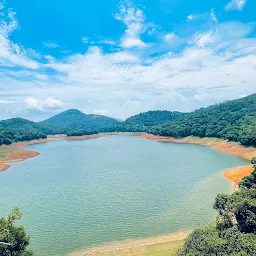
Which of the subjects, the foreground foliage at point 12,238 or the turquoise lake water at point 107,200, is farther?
the turquoise lake water at point 107,200

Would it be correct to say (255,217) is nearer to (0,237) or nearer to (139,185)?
(0,237)

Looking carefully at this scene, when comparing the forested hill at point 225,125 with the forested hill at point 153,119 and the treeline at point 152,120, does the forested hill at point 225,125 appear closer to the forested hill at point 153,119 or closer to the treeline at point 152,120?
the treeline at point 152,120

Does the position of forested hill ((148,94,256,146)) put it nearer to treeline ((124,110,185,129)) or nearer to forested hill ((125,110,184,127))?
treeline ((124,110,185,129))

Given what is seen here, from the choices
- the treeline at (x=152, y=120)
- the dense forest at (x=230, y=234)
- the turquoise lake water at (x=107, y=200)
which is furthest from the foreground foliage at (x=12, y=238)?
the treeline at (x=152, y=120)

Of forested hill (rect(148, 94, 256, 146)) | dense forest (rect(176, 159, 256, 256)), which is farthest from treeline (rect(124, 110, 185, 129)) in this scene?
dense forest (rect(176, 159, 256, 256))

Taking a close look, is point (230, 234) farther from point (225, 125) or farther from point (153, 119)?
point (153, 119)

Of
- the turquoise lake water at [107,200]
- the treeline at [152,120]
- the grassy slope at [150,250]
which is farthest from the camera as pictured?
the treeline at [152,120]

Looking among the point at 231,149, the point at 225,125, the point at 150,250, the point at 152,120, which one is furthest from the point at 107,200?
the point at 152,120
